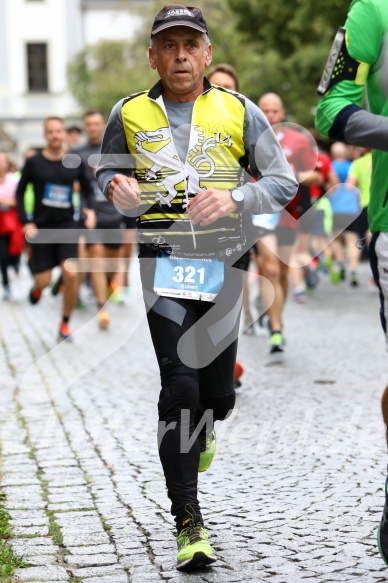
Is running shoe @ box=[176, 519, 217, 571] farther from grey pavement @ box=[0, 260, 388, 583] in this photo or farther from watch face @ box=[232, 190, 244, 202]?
watch face @ box=[232, 190, 244, 202]

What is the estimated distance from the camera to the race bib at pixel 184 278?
4.44m

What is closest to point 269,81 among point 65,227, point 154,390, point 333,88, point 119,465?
point 65,227

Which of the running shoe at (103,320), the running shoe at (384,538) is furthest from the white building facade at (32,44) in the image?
the running shoe at (384,538)

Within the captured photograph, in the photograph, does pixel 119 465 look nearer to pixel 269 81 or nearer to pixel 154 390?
pixel 154 390

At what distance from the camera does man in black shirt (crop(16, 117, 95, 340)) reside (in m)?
11.8

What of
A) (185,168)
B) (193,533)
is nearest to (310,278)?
(185,168)

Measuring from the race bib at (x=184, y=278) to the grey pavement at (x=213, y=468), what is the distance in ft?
3.03

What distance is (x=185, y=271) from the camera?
4465 mm

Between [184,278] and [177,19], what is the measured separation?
938mm

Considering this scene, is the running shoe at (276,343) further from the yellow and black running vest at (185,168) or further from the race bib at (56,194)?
the yellow and black running vest at (185,168)

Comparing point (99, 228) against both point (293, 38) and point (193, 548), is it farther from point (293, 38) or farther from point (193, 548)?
point (293, 38)

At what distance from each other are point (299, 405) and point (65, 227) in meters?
5.10

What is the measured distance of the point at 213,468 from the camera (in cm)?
594

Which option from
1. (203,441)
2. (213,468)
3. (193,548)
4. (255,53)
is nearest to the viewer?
(193,548)
